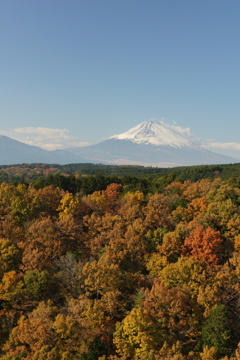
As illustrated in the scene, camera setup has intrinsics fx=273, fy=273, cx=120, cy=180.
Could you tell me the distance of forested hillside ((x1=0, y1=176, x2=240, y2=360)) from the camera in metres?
28.6

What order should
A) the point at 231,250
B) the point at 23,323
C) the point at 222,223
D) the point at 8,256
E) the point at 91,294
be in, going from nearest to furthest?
the point at 23,323, the point at 91,294, the point at 8,256, the point at 231,250, the point at 222,223

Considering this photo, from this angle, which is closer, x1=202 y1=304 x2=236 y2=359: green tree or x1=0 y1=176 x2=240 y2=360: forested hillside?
x1=202 y1=304 x2=236 y2=359: green tree

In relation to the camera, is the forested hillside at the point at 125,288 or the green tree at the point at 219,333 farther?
the forested hillside at the point at 125,288

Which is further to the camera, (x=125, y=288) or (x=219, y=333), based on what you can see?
(x=125, y=288)

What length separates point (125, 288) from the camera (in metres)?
38.0

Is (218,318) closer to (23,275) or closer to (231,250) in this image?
(231,250)

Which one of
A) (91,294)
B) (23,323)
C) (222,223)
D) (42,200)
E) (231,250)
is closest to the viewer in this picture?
(23,323)

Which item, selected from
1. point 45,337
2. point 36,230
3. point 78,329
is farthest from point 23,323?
point 36,230

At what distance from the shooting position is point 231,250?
148 ft

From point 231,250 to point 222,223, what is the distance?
5156 mm

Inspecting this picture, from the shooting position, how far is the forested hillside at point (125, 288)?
2856 centimetres

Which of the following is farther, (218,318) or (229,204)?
(229,204)

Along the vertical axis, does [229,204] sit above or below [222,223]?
above

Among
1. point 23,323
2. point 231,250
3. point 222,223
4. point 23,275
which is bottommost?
point 23,323
